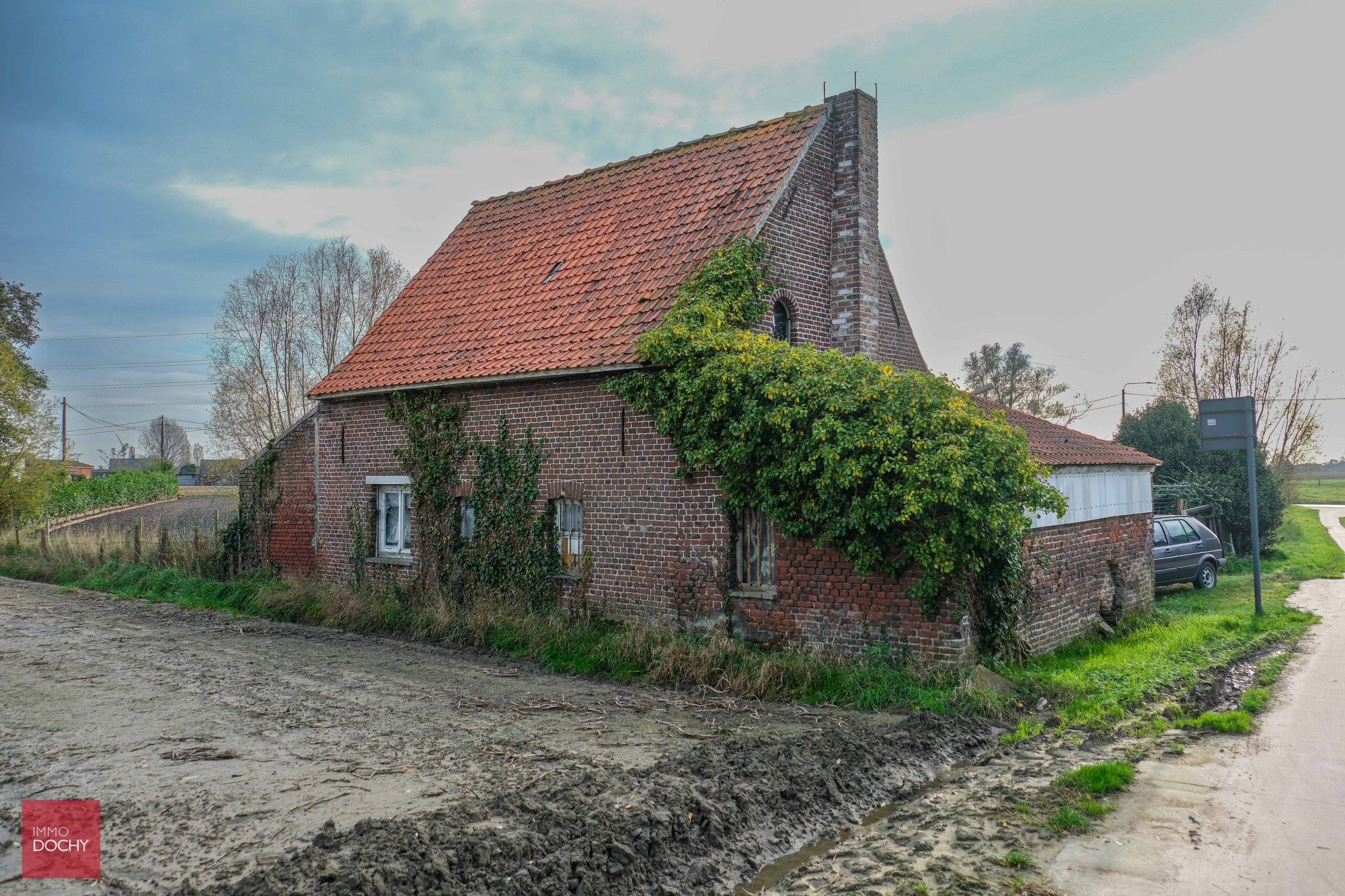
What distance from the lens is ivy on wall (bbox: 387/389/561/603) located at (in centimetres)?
1288

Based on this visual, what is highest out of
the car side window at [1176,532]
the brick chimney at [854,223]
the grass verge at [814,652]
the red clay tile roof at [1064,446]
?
the brick chimney at [854,223]

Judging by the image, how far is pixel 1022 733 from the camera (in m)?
8.16

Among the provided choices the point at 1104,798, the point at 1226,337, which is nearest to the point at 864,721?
the point at 1104,798

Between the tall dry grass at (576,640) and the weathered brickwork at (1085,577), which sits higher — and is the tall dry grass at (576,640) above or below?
below

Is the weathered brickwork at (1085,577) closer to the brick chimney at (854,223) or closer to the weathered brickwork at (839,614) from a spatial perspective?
the weathered brickwork at (839,614)

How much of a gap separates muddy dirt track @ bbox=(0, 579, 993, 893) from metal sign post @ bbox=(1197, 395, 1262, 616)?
10369mm

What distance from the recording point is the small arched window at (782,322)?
13.0 m

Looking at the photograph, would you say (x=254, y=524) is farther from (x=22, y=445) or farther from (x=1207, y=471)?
(x=1207, y=471)

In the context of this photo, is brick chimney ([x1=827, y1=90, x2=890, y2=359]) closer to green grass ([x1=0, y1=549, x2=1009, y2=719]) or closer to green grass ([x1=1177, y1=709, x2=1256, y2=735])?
green grass ([x1=0, y1=549, x2=1009, y2=719])

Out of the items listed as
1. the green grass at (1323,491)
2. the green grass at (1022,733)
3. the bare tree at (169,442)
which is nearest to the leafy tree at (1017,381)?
the green grass at (1323,491)

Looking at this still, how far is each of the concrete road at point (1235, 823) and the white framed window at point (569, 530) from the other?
757 cm

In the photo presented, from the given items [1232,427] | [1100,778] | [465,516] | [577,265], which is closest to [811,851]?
[1100,778]

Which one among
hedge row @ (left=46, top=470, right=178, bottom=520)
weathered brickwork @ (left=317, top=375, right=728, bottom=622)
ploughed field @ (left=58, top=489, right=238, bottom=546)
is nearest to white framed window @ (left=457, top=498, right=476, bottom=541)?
weathered brickwork @ (left=317, top=375, right=728, bottom=622)

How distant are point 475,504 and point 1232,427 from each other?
13152mm
